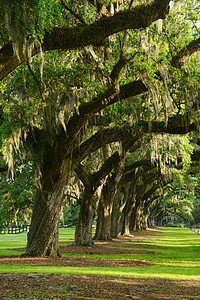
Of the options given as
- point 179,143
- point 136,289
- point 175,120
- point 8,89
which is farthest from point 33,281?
point 179,143

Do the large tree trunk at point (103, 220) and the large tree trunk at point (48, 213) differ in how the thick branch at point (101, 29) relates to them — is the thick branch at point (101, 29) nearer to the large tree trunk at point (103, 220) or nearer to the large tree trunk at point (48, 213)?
the large tree trunk at point (48, 213)

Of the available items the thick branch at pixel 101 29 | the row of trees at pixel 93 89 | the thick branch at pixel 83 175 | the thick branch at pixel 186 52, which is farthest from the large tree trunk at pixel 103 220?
the thick branch at pixel 101 29

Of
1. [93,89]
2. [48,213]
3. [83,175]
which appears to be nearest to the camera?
[93,89]

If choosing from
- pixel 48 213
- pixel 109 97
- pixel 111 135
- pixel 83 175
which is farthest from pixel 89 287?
pixel 83 175

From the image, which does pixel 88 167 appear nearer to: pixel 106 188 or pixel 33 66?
pixel 106 188

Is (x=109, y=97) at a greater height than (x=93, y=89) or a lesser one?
lesser

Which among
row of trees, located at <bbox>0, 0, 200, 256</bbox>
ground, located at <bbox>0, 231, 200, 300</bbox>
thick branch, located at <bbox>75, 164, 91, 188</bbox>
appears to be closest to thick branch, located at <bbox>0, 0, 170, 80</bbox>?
row of trees, located at <bbox>0, 0, 200, 256</bbox>

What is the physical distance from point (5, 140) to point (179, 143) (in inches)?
394

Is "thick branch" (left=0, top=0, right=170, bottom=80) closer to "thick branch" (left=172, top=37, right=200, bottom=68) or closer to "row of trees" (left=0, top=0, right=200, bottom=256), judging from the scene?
"row of trees" (left=0, top=0, right=200, bottom=256)

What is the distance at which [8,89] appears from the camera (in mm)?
11391

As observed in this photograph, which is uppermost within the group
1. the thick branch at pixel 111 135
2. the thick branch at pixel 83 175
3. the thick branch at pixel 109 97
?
the thick branch at pixel 109 97

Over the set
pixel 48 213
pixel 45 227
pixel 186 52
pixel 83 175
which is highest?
pixel 186 52

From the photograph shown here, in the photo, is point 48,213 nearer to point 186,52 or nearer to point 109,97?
point 109,97

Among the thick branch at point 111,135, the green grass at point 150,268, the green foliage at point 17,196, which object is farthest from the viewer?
the green foliage at point 17,196
